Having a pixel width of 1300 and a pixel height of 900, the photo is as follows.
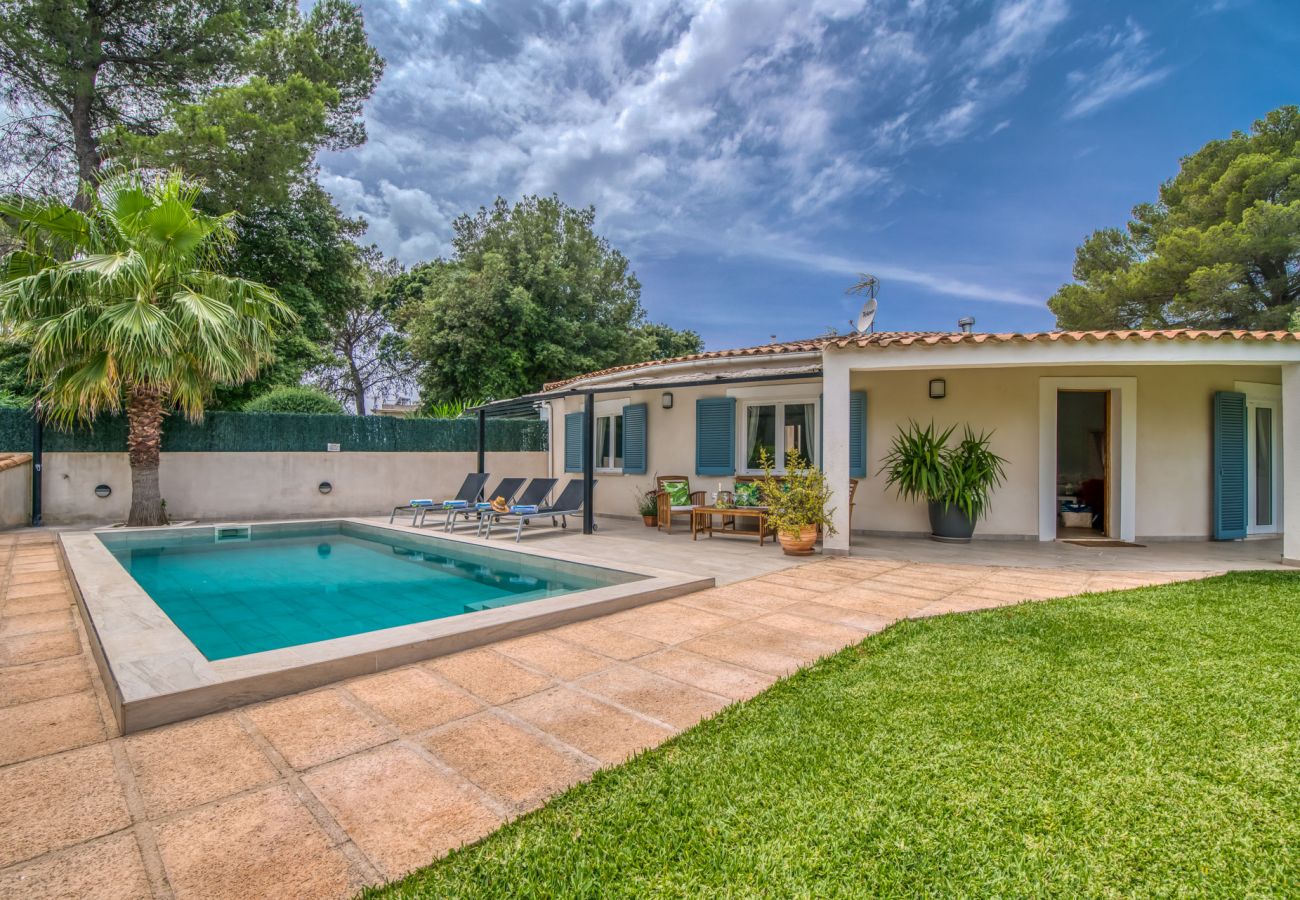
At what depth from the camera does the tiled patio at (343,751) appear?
2088mm

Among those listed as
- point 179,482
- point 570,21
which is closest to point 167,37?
point 570,21

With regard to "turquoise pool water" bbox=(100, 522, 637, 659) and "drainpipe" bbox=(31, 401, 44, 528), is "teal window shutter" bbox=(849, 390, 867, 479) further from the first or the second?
"drainpipe" bbox=(31, 401, 44, 528)

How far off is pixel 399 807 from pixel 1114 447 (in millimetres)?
11401

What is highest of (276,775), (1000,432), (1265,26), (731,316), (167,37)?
(167,37)

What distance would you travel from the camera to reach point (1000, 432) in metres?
10.1

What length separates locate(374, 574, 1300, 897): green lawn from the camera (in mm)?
1980

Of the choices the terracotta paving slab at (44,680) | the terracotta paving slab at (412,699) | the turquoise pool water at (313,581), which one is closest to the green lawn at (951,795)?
the terracotta paving slab at (412,699)

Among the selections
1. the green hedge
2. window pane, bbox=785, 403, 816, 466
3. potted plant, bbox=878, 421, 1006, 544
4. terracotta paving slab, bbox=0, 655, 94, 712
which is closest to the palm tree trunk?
the green hedge

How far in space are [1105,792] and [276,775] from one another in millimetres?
3427

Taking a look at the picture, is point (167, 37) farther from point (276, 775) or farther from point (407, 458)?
point (276, 775)

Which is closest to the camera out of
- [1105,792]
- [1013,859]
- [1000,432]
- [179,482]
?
[1013,859]

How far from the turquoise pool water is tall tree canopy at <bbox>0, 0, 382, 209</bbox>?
8.87 meters

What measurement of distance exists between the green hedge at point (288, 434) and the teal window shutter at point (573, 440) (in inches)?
117

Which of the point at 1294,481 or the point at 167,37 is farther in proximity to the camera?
the point at 167,37
